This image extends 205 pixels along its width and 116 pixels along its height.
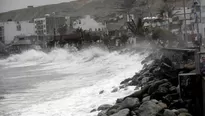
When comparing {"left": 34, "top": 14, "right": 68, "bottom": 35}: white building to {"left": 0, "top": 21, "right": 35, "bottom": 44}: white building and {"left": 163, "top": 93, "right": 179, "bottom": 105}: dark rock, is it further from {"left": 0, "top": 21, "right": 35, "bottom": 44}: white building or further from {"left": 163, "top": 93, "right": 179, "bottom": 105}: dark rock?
{"left": 163, "top": 93, "right": 179, "bottom": 105}: dark rock

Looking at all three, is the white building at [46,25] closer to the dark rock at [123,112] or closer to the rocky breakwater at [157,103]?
the rocky breakwater at [157,103]

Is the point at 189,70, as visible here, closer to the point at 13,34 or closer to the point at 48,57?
the point at 48,57

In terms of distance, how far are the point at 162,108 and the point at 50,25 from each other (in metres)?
126

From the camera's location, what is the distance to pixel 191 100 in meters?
9.61

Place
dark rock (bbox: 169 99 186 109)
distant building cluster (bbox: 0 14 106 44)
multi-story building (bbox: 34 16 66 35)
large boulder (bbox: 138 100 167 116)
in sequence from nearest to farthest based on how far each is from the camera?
large boulder (bbox: 138 100 167 116) → dark rock (bbox: 169 99 186 109) → distant building cluster (bbox: 0 14 106 44) → multi-story building (bbox: 34 16 66 35)

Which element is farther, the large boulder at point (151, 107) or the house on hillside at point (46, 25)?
the house on hillside at point (46, 25)

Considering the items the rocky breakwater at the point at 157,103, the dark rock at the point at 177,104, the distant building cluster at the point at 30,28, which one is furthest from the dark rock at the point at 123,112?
the distant building cluster at the point at 30,28

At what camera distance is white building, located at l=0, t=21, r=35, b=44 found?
428ft

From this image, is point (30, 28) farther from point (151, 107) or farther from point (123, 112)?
point (151, 107)

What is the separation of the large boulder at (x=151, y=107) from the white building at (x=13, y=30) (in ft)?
411

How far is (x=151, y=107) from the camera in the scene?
9195mm

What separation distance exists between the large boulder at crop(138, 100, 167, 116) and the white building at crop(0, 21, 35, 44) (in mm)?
125199

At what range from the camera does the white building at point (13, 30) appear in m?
130

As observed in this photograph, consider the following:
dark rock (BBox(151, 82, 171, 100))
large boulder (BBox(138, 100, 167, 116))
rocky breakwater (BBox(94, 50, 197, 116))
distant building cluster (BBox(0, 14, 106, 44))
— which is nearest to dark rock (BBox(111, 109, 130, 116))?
rocky breakwater (BBox(94, 50, 197, 116))
